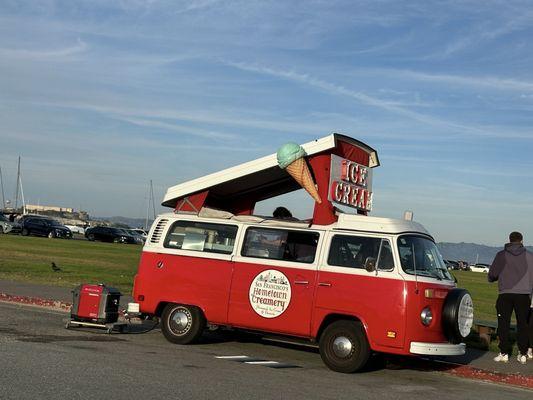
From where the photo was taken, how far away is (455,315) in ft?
32.8

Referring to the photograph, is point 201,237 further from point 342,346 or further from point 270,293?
point 342,346

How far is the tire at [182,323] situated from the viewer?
1147 cm

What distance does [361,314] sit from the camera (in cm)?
1008

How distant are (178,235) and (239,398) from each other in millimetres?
4710

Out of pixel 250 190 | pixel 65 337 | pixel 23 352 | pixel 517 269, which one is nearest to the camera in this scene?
pixel 23 352

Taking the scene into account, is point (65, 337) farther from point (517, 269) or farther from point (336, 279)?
point (517, 269)

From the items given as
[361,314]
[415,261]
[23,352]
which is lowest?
[23,352]

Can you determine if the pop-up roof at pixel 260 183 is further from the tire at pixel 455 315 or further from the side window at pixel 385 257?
the tire at pixel 455 315

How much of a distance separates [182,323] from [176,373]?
2.76m

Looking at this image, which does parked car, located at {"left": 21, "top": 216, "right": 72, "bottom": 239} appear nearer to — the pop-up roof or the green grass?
the green grass

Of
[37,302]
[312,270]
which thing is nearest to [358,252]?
[312,270]

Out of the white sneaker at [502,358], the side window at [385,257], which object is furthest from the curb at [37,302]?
the white sneaker at [502,358]

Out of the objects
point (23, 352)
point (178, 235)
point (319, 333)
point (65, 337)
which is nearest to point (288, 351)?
point (319, 333)

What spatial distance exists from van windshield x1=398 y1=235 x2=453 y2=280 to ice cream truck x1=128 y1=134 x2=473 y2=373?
20mm
